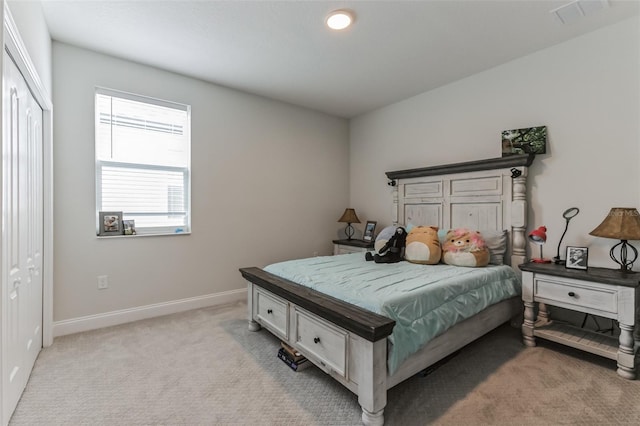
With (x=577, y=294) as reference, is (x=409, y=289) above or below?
above

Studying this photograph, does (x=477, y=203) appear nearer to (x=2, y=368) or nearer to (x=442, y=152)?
(x=442, y=152)

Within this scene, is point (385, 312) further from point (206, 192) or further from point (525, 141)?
point (206, 192)

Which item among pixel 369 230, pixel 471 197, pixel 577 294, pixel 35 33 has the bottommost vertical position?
pixel 577 294

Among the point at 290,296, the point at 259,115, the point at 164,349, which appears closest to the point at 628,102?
the point at 290,296

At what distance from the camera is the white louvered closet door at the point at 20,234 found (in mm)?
1548

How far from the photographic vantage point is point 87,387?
1.90m

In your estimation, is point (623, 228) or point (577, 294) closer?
point (623, 228)

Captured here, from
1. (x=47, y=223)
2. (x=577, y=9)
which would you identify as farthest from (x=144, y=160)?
(x=577, y=9)

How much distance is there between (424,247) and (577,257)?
3.70 feet

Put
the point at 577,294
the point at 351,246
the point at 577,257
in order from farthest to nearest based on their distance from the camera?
the point at 351,246 → the point at 577,257 → the point at 577,294

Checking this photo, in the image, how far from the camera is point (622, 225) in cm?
213

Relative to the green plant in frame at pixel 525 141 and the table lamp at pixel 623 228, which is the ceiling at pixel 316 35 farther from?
the table lamp at pixel 623 228

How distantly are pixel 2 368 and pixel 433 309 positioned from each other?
89.4 inches

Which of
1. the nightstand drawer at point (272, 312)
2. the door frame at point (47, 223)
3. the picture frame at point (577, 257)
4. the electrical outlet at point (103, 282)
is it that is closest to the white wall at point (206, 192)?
the electrical outlet at point (103, 282)
